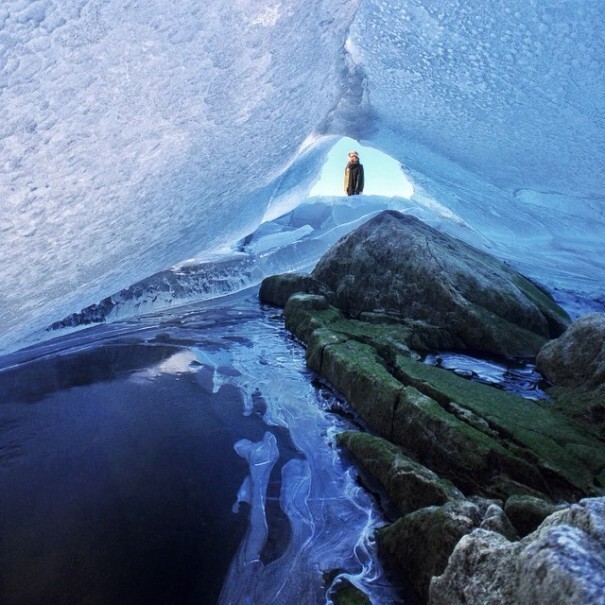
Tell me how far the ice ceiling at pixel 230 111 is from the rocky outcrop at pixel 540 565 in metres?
3.29

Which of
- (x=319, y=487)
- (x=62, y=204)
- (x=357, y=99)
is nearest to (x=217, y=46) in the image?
(x=62, y=204)

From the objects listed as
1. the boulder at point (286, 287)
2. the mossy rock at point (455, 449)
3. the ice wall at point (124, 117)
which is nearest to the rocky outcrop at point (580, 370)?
the mossy rock at point (455, 449)

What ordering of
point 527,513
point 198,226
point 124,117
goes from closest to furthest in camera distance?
point 527,513, point 124,117, point 198,226

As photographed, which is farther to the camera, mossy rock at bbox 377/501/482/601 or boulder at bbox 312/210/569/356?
boulder at bbox 312/210/569/356

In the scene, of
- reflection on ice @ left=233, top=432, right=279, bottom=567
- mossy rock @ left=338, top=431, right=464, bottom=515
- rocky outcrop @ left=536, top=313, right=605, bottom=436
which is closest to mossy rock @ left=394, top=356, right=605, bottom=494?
rocky outcrop @ left=536, top=313, right=605, bottom=436

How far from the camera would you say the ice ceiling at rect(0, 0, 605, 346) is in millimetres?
2662

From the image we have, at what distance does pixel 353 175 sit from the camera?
10.4 metres

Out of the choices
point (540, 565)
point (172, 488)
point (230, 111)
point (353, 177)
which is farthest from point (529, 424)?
point (353, 177)

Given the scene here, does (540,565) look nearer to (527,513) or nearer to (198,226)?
(527,513)

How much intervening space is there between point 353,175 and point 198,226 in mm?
5304

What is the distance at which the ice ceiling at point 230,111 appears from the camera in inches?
105

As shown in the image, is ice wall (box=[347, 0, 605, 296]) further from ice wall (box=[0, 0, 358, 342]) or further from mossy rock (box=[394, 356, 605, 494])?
mossy rock (box=[394, 356, 605, 494])

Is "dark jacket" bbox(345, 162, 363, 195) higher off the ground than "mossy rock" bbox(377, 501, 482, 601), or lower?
higher

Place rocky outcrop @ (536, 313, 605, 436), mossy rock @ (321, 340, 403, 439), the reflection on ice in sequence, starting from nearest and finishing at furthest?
1. the reflection on ice
2. mossy rock @ (321, 340, 403, 439)
3. rocky outcrop @ (536, 313, 605, 436)
